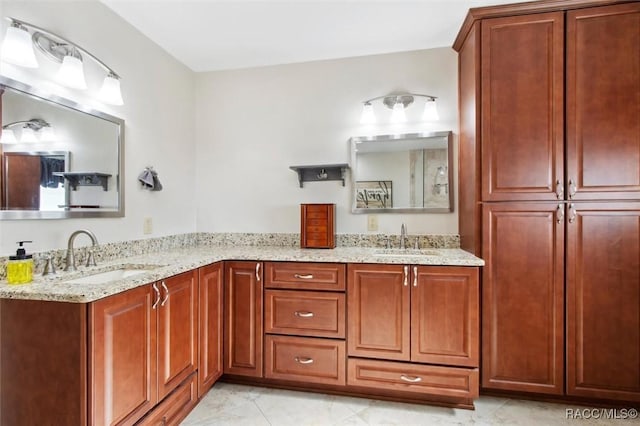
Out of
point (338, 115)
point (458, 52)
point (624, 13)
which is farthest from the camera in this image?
point (338, 115)

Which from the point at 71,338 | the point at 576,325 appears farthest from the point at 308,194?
the point at 576,325

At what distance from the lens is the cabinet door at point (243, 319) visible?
7.10 ft

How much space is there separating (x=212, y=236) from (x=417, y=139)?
1.93m

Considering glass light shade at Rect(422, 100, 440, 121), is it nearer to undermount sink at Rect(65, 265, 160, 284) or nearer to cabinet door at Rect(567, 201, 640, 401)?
cabinet door at Rect(567, 201, 640, 401)

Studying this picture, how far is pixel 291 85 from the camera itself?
2.75 m

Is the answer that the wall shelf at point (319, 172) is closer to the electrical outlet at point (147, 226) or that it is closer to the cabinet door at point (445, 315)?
the cabinet door at point (445, 315)

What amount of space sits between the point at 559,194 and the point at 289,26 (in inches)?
81.0

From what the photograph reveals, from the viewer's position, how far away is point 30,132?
1.54 metres

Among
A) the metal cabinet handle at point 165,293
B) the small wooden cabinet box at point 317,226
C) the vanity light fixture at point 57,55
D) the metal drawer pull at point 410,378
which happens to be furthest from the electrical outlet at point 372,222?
the vanity light fixture at point 57,55

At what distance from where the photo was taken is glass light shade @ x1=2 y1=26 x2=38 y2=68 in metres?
1.41

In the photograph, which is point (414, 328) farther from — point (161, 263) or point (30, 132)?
point (30, 132)

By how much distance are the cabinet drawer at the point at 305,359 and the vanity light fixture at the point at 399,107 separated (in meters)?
1.72

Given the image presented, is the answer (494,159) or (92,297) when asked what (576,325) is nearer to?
(494,159)

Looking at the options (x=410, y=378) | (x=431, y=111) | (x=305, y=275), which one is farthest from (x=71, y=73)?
(x=410, y=378)
